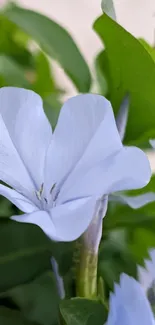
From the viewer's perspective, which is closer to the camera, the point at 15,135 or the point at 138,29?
the point at 15,135

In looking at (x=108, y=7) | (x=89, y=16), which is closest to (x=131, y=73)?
(x=108, y=7)

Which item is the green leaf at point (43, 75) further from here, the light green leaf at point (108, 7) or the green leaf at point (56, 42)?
the light green leaf at point (108, 7)

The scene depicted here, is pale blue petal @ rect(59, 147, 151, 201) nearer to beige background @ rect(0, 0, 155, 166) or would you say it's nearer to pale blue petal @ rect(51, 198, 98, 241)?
pale blue petal @ rect(51, 198, 98, 241)

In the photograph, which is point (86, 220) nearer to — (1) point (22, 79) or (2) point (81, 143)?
(2) point (81, 143)

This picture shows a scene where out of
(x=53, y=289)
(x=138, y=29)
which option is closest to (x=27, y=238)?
(x=53, y=289)

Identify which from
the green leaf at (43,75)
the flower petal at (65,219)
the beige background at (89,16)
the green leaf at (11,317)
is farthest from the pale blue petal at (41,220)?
the beige background at (89,16)

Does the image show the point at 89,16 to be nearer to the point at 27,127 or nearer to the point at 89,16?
the point at 89,16
